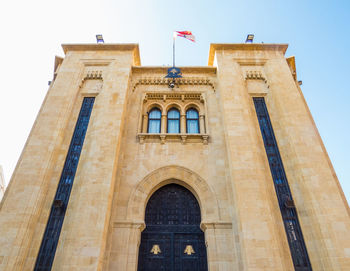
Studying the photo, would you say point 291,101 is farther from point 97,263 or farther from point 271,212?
point 97,263

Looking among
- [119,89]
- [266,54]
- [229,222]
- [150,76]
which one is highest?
[266,54]

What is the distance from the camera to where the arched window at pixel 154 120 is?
13.2 meters

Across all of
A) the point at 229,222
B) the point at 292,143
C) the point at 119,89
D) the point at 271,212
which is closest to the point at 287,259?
the point at 271,212

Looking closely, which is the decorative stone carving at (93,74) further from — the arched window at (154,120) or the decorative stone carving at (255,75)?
the decorative stone carving at (255,75)

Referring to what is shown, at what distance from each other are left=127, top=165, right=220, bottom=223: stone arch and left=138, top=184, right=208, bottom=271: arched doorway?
46 cm

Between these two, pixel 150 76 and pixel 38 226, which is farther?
pixel 150 76

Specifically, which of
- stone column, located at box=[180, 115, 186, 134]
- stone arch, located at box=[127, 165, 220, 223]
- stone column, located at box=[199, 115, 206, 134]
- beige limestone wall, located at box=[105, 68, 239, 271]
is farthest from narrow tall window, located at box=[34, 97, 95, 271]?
stone column, located at box=[199, 115, 206, 134]

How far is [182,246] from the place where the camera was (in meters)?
9.94

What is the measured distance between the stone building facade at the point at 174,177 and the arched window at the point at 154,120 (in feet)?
0.20

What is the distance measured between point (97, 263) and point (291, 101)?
37.1 ft

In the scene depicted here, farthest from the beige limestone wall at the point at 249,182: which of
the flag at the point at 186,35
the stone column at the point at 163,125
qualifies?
the stone column at the point at 163,125

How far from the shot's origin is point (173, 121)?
44.5ft

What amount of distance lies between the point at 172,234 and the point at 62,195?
16.1 feet

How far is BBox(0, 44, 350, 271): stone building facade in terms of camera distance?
28.9 feet
